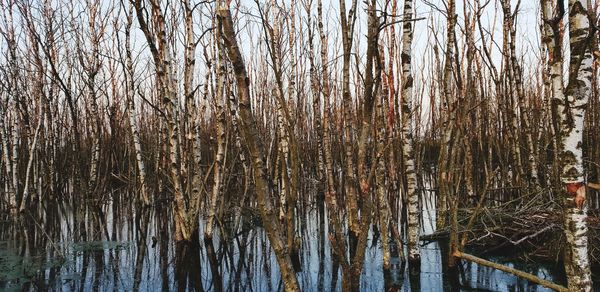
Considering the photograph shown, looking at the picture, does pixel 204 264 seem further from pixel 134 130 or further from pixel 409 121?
pixel 134 130

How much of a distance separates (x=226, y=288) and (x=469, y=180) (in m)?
3.13

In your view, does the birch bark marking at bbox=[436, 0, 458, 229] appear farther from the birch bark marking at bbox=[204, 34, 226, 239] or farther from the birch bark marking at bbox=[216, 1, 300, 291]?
the birch bark marking at bbox=[204, 34, 226, 239]

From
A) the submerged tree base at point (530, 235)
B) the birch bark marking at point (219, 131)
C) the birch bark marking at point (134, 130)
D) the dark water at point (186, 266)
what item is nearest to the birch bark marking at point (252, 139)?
the dark water at point (186, 266)

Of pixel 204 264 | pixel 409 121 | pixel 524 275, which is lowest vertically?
pixel 204 264

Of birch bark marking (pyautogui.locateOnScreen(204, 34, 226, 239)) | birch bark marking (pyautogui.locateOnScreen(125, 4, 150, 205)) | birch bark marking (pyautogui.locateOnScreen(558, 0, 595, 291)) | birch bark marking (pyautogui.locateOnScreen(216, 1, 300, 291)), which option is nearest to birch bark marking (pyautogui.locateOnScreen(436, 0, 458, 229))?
birch bark marking (pyautogui.locateOnScreen(558, 0, 595, 291))

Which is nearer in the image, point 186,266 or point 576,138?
point 576,138

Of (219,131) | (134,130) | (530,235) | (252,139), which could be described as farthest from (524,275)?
(134,130)

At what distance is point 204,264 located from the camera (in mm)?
3670

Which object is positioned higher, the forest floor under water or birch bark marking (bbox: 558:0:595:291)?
birch bark marking (bbox: 558:0:595:291)

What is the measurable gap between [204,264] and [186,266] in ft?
0.54

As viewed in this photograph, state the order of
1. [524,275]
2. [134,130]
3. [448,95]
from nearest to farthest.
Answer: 1. [524,275]
2. [448,95]
3. [134,130]

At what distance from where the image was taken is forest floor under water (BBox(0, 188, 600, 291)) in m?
3.07

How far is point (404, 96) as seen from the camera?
120 inches

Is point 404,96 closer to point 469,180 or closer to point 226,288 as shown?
point 226,288
